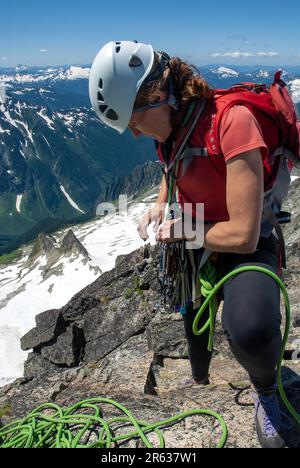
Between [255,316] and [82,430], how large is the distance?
2879mm

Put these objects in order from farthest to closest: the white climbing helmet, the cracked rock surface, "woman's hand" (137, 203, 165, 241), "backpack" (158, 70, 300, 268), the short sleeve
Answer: "woman's hand" (137, 203, 165, 241) → the cracked rock surface → the white climbing helmet → "backpack" (158, 70, 300, 268) → the short sleeve

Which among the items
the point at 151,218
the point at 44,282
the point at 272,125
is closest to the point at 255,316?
the point at 272,125

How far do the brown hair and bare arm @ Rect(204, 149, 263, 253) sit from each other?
98 centimetres

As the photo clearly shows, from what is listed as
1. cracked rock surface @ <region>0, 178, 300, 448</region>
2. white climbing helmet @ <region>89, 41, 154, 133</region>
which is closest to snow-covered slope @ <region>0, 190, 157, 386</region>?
cracked rock surface @ <region>0, 178, 300, 448</region>

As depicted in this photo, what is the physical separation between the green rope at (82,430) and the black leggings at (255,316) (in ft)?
4.02

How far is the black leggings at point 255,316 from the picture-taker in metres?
4.75

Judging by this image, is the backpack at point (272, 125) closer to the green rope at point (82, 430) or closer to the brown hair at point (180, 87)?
the brown hair at point (180, 87)

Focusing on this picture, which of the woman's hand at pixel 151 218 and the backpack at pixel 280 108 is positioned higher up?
the backpack at pixel 280 108

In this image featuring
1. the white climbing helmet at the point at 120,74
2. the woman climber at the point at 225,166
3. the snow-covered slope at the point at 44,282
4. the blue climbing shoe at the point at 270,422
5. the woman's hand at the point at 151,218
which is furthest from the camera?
the snow-covered slope at the point at 44,282

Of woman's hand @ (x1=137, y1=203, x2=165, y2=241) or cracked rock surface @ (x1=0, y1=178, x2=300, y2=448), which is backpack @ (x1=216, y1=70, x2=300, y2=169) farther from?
cracked rock surface @ (x1=0, y1=178, x2=300, y2=448)

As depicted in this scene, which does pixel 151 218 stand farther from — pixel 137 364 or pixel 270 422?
pixel 137 364

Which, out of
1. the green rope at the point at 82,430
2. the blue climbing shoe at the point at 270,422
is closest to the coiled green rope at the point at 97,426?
the green rope at the point at 82,430

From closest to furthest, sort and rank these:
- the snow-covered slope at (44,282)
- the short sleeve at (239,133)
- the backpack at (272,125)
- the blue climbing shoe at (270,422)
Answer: the short sleeve at (239,133), the backpack at (272,125), the blue climbing shoe at (270,422), the snow-covered slope at (44,282)

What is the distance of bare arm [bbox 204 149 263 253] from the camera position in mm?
4617
